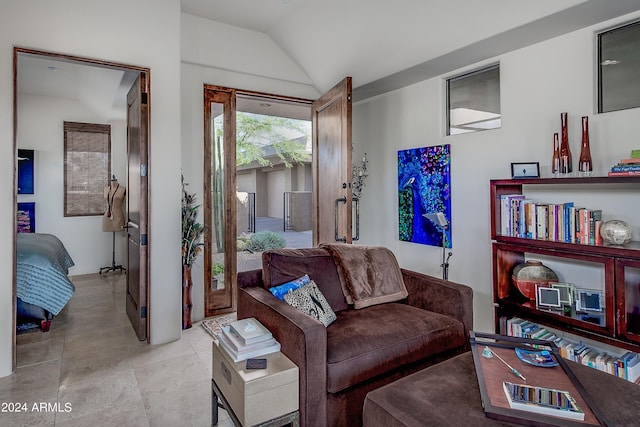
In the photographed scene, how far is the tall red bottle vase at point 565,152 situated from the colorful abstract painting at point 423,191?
1.10 meters

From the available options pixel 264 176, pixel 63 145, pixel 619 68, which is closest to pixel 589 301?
pixel 619 68

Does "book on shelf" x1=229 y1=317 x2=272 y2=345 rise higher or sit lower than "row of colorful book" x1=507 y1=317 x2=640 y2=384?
higher

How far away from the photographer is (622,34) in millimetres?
2572

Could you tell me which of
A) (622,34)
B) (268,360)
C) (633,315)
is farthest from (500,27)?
(268,360)

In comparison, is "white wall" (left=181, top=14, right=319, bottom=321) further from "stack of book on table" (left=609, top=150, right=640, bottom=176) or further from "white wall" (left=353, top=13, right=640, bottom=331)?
"stack of book on table" (left=609, top=150, right=640, bottom=176)

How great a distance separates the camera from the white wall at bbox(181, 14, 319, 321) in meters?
3.93

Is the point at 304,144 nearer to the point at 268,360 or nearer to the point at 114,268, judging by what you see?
the point at 114,268

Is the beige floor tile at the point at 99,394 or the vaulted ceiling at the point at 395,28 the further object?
the vaulted ceiling at the point at 395,28

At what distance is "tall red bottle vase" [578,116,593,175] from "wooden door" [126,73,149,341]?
133 inches

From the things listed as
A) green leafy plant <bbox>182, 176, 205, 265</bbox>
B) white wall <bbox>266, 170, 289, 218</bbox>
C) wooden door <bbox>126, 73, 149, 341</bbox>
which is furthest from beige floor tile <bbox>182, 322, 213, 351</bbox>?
white wall <bbox>266, 170, 289, 218</bbox>

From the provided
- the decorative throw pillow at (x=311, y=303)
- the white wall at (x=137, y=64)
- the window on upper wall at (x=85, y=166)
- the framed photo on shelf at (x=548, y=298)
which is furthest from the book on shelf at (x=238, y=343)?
the window on upper wall at (x=85, y=166)

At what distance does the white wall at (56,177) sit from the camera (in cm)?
568

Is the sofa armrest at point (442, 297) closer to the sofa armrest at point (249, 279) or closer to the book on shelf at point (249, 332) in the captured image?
the sofa armrest at point (249, 279)

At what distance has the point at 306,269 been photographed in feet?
8.80
